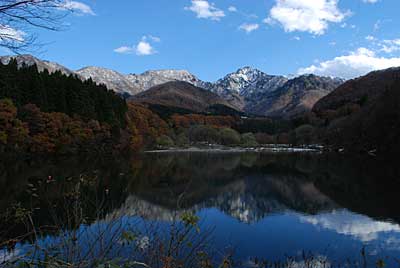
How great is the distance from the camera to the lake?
584 cm

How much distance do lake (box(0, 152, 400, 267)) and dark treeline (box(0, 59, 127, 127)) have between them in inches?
674

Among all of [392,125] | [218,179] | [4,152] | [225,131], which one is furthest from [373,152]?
[225,131]

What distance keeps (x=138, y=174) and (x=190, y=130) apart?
9179 centimetres

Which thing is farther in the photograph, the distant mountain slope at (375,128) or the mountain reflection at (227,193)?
the distant mountain slope at (375,128)

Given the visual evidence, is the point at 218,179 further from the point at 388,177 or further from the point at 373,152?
the point at 373,152

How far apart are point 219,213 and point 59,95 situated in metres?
45.2

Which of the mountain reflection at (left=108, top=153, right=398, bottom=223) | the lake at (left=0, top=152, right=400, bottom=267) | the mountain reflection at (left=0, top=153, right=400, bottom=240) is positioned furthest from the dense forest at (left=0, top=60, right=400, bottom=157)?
the mountain reflection at (left=108, top=153, right=398, bottom=223)

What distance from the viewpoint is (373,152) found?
61500mm

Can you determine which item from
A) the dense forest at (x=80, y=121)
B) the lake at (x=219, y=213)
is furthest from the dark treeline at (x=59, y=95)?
the lake at (x=219, y=213)

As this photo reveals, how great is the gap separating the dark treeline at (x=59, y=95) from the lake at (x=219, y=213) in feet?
56.1

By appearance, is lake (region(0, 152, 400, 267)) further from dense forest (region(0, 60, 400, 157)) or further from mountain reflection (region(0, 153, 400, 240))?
dense forest (region(0, 60, 400, 157))

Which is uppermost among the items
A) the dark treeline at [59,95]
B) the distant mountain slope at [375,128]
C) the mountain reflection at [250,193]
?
the dark treeline at [59,95]

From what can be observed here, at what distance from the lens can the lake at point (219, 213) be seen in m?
5.84

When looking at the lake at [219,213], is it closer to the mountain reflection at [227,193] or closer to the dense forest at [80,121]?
the mountain reflection at [227,193]
